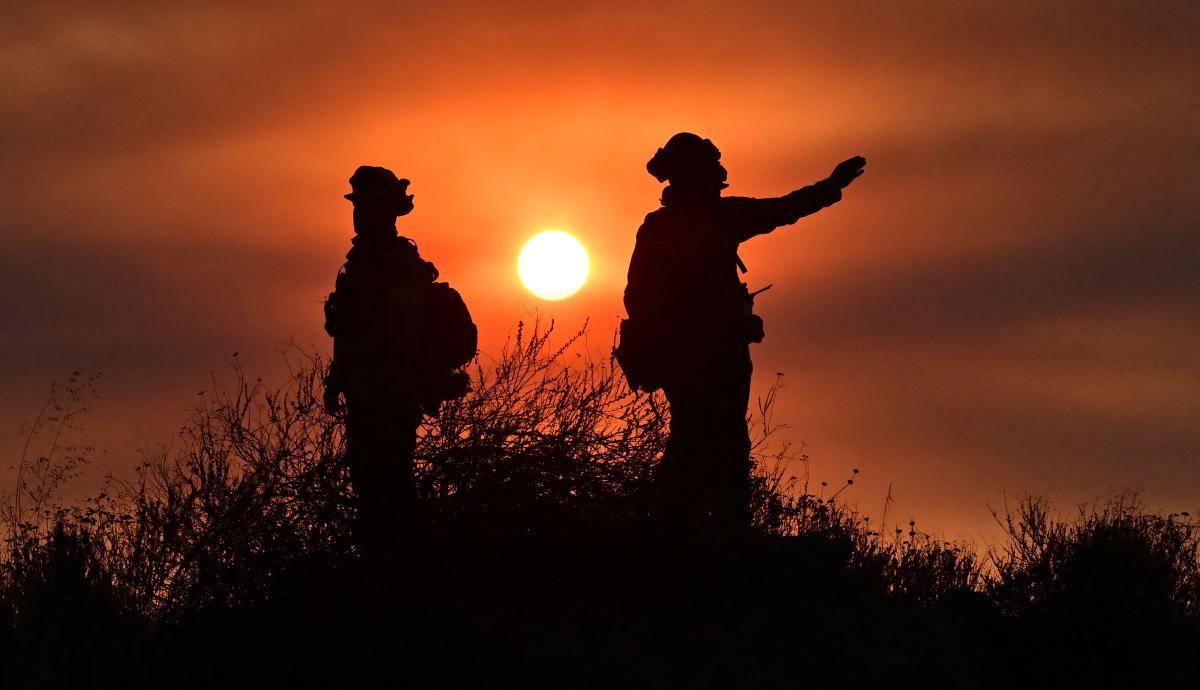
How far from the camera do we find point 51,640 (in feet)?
29.5

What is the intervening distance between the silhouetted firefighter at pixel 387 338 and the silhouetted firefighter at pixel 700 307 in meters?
1.27

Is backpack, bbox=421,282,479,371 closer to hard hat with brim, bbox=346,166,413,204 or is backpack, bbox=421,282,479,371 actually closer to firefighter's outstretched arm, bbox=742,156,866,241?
hard hat with brim, bbox=346,166,413,204

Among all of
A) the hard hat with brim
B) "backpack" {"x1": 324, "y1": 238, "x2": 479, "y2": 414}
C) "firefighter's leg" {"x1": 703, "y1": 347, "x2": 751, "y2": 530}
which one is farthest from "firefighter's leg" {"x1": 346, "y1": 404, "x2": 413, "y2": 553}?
"firefighter's leg" {"x1": 703, "y1": 347, "x2": 751, "y2": 530}

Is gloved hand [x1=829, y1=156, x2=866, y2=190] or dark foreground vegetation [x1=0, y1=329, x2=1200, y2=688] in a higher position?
gloved hand [x1=829, y1=156, x2=866, y2=190]

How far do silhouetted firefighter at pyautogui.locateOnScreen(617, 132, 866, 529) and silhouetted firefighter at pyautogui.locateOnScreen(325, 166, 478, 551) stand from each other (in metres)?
1.27

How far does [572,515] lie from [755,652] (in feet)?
4.93

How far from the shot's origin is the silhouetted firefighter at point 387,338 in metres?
10.4

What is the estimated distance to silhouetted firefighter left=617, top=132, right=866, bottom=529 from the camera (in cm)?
1110

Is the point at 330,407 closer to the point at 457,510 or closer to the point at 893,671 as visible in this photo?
the point at 457,510

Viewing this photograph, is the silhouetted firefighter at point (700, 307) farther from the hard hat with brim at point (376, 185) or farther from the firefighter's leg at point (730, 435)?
the hard hat with brim at point (376, 185)

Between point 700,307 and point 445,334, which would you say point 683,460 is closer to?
point 700,307

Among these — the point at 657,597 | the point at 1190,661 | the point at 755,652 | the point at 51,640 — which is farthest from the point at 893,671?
the point at 51,640

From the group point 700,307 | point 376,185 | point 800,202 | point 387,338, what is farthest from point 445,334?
point 800,202

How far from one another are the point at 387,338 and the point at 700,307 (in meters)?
2.16
